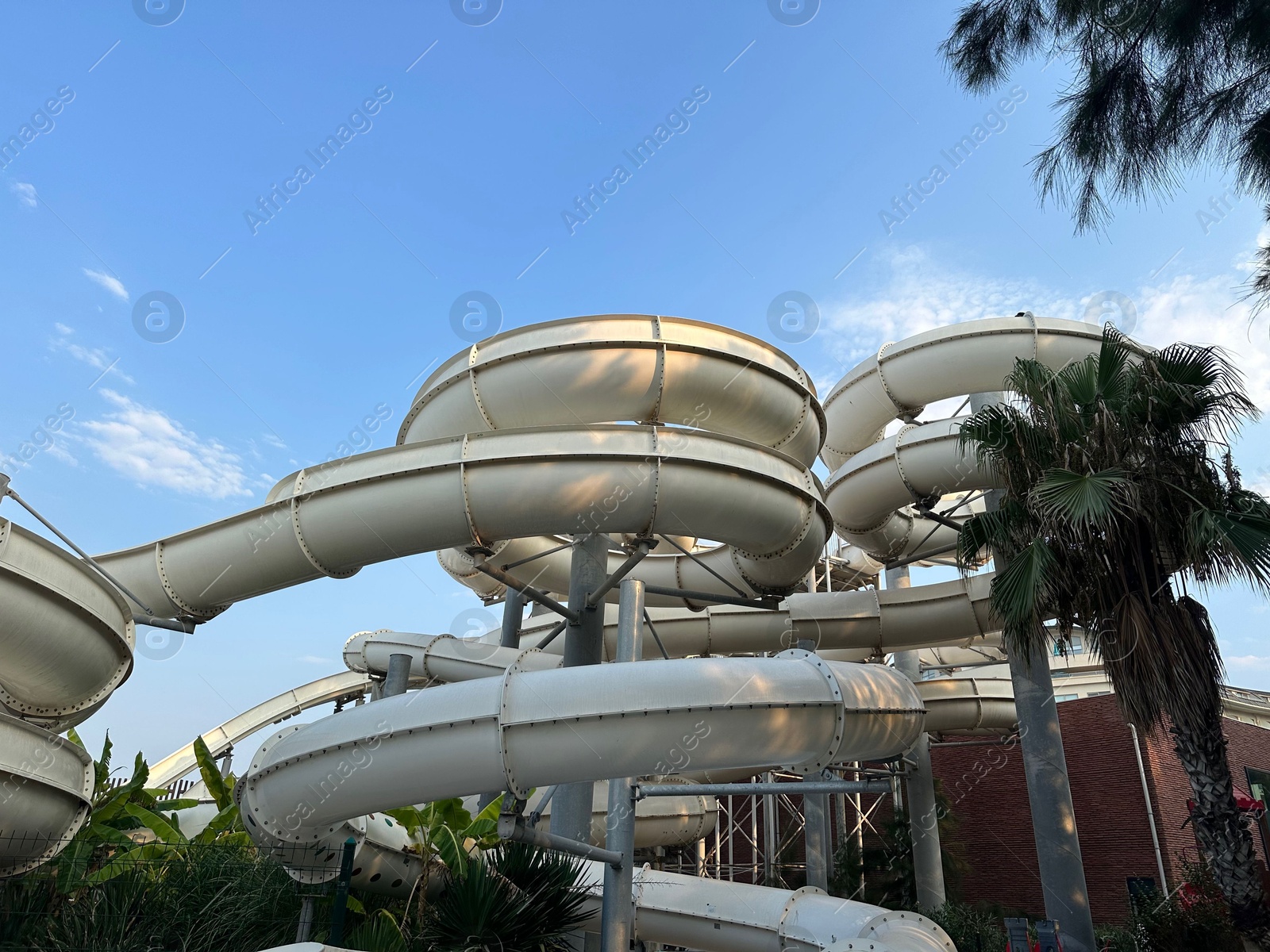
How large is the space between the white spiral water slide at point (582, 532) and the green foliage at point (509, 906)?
74 cm

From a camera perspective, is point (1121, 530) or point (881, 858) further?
point (881, 858)

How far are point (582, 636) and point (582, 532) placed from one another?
1.95m

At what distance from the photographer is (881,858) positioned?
17.0 m

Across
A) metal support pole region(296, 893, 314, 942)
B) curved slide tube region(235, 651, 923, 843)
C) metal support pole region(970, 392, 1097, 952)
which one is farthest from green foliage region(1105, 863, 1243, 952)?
metal support pole region(296, 893, 314, 942)

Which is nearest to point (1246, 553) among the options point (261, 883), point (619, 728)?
point (619, 728)

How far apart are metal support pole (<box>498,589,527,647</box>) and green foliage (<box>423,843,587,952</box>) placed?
8311 millimetres

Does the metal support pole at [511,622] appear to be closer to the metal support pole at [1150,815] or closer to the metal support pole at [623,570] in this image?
the metal support pole at [623,570]

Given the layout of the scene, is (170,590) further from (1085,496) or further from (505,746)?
(1085,496)

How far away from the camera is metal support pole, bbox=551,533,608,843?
9.51 meters

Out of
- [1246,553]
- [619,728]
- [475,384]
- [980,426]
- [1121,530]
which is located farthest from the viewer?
[475,384]

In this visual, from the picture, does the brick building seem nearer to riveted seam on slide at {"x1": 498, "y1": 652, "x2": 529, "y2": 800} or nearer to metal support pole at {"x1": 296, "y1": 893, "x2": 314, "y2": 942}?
riveted seam on slide at {"x1": 498, "y1": 652, "x2": 529, "y2": 800}

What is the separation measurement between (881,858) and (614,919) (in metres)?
10.9

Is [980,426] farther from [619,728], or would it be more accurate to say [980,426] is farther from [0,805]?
[0,805]

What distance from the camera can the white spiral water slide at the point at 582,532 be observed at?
6.57 m
